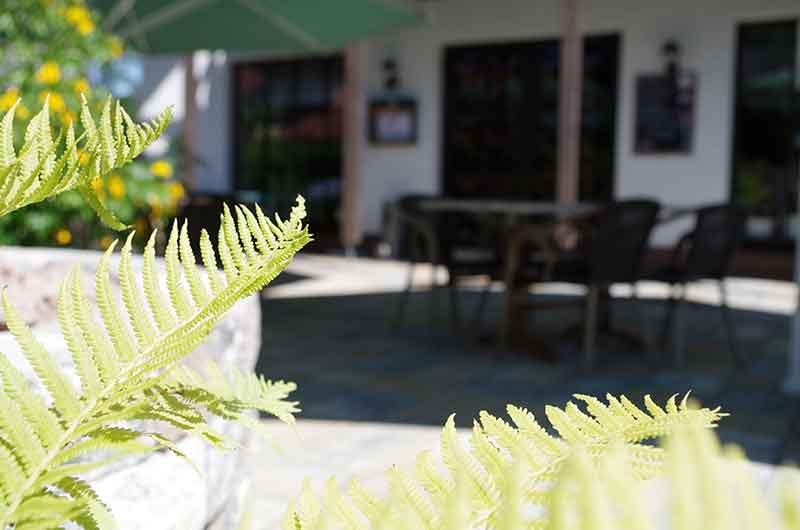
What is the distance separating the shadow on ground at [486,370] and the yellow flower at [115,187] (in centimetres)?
119

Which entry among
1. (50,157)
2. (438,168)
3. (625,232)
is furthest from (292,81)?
(50,157)

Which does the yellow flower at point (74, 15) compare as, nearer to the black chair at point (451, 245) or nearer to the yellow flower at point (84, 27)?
the yellow flower at point (84, 27)

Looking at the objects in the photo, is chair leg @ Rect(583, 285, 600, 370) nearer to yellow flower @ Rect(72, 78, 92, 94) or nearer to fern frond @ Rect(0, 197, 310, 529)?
yellow flower @ Rect(72, 78, 92, 94)

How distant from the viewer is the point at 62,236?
132 inches

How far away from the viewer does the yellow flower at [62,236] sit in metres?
3.35

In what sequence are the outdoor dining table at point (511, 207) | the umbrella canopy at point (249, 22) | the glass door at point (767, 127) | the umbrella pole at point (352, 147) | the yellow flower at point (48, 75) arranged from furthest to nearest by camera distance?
the umbrella pole at point (352, 147)
the glass door at point (767, 127)
the umbrella canopy at point (249, 22)
the outdoor dining table at point (511, 207)
the yellow flower at point (48, 75)

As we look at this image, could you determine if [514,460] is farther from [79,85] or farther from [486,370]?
[486,370]

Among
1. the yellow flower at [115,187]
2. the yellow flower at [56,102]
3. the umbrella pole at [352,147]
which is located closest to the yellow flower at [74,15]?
the yellow flower at [56,102]

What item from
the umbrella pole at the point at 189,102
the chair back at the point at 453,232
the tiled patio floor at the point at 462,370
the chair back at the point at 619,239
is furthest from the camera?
the umbrella pole at the point at 189,102

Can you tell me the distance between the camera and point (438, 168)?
10.8m

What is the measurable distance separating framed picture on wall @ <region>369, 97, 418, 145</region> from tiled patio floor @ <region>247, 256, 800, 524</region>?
3763 mm

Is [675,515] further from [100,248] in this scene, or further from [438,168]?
[438,168]

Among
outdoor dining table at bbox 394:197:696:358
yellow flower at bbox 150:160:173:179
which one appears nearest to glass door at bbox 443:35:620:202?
outdoor dining table at bbox 394:197:696:358

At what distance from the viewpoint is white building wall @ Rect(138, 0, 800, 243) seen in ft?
30.4
